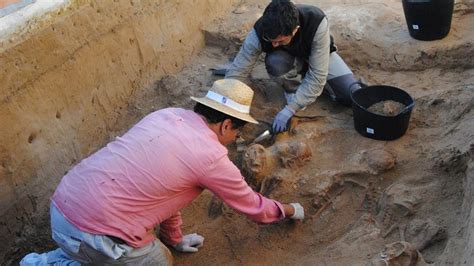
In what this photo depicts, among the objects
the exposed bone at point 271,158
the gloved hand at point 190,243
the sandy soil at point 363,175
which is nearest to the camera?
the sandy soil at point 363,175

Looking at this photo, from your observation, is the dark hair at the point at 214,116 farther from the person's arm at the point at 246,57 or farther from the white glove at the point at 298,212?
the person's arm at the point at 246,57

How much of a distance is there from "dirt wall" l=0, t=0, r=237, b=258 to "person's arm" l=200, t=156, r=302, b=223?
1266mm

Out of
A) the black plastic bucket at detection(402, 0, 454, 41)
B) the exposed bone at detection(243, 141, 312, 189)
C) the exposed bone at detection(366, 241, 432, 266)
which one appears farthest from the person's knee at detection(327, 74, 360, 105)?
the exposed bone at detection(366, 241, 432, 266)

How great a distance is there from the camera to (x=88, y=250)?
2551 mm

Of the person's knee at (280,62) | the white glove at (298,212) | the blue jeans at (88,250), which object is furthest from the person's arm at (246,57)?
the blue jeans at (88,250)

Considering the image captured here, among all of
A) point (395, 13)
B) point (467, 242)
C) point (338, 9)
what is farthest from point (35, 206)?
point (395, 13)

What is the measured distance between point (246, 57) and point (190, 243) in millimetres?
1367

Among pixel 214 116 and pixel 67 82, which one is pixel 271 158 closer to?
pixel 214 116

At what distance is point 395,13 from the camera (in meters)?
5.09

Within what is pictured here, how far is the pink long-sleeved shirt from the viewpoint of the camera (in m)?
2.52

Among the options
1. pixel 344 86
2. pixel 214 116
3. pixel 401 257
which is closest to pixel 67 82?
pixel 214 116

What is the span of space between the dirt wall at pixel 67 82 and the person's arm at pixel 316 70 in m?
1.12

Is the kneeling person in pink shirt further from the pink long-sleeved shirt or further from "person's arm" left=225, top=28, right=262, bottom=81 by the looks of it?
"person's arm" left=225, top=28, right=262, bottom=81

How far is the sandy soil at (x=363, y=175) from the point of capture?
9.96ft
